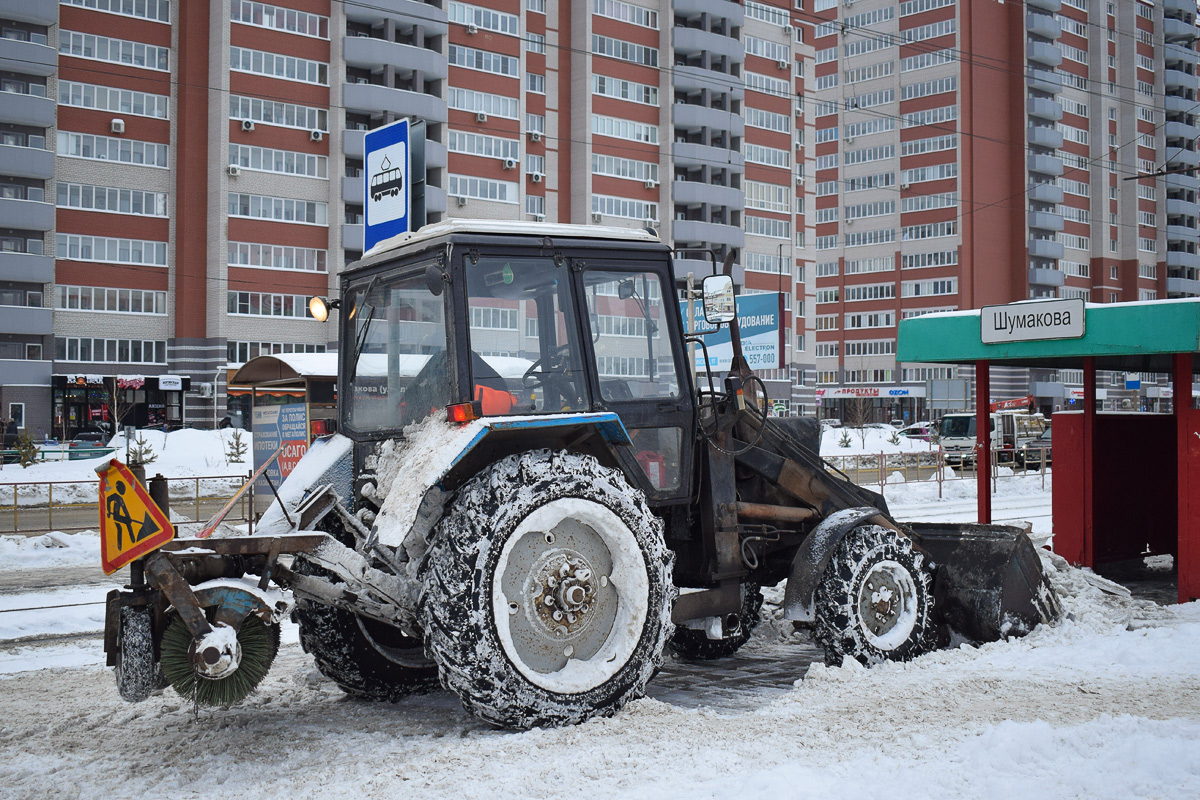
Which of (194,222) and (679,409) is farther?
(194,222)

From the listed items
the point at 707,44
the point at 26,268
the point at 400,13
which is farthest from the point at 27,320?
the point at 707,44

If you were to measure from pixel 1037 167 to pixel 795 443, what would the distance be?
89750mm

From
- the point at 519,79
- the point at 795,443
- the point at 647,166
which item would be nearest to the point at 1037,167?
the point at 647,166

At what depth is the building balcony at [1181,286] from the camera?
9723cm

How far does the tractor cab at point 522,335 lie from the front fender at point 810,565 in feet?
3.46

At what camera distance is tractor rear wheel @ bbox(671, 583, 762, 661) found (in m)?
7.66

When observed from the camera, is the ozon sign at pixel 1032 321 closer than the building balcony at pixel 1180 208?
Yes

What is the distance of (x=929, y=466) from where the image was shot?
31438 millimetres

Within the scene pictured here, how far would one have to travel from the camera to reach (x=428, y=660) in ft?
21.1

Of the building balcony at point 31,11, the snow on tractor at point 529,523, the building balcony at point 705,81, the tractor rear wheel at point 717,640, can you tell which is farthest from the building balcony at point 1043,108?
the tractor rear wheel at point 717,640

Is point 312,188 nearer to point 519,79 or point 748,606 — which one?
point 519,79

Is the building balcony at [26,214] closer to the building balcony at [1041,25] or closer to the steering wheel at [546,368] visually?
the steering wheel at [546,368]

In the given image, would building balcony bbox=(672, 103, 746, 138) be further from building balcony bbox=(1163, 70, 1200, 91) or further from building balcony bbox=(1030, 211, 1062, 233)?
building balcony bbox=(1163, 70, 1200, 91)

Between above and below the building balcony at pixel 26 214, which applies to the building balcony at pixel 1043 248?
above
